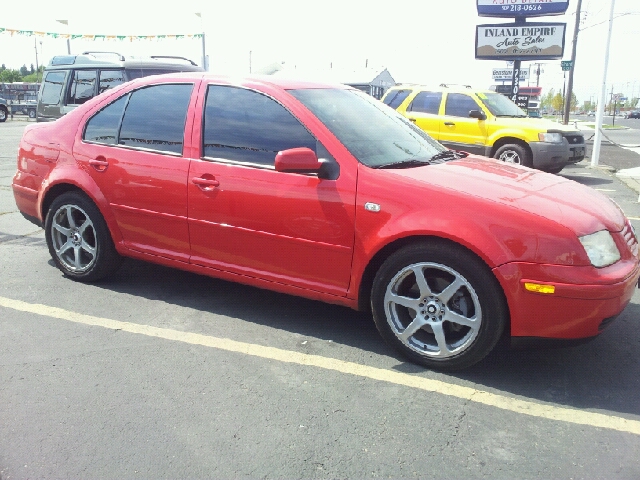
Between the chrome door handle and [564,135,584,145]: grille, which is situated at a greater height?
the chrome door handle

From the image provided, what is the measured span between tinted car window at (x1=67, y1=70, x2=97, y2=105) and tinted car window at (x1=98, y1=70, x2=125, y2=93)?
0.19m

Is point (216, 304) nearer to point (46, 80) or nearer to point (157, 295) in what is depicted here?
point (157, 295)

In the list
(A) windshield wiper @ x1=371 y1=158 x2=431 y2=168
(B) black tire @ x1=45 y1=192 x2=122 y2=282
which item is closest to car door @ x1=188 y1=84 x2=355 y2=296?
(A) windshield wiper @ x1=371 y1=158 x2=431 y2=168

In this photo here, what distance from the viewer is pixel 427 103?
1219 centimetres

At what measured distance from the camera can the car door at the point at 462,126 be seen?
11633 mm

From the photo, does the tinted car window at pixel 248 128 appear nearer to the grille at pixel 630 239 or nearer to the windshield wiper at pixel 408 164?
the windshield wiper at pixel 408 164

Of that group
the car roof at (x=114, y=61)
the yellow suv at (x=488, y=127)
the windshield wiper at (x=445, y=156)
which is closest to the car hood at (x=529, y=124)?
the yellow suv at (x=488, y=127)

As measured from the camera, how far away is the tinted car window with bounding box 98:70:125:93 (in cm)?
1096

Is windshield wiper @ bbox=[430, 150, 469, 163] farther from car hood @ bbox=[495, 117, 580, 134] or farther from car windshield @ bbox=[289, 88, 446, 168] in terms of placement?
car hood @ bbox=[495, 117, 580, 134]

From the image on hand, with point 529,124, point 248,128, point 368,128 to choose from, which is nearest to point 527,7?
point 529,124

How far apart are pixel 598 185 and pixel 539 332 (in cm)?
929

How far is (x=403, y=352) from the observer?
345 cm

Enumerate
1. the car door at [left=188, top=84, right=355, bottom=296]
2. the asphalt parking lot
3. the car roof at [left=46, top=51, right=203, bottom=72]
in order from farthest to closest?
the car roof at [left=46, top=51, right=203, bottom=72] < the car door at [left=188, top=84, right=355, bottom=296] < the asphalt parking lot

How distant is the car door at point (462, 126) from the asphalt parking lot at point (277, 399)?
7.66 m
